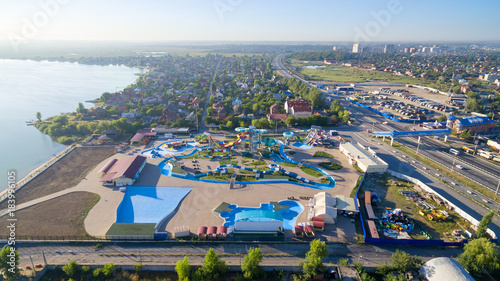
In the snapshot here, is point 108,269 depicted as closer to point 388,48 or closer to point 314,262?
point 314,262

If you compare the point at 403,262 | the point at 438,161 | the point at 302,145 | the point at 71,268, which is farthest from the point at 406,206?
the point at 71,268

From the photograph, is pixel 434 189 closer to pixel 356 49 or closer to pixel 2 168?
pixel 2 168

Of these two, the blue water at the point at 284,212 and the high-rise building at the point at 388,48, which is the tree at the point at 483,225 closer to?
the blue water at the point at 284,212

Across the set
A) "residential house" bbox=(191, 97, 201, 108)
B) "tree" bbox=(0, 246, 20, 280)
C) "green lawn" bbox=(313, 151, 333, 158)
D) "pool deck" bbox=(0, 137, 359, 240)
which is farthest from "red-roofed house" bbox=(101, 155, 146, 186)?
"residential house" bbox=(191, 97, 201, 108)

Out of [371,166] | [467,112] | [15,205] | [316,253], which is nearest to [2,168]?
[15,205]

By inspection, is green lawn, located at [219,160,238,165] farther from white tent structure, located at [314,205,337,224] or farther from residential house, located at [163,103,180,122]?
residential house, located at [163,103,180,122]
